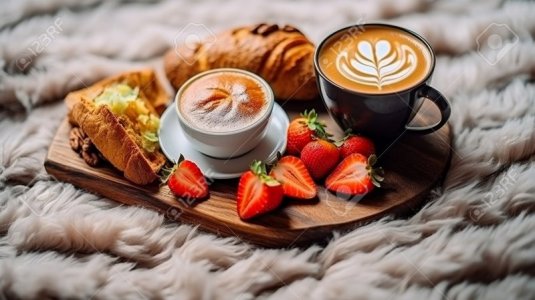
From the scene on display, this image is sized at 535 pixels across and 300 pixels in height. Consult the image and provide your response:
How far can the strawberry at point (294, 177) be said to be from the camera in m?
1.10

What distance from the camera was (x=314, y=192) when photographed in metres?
1.10

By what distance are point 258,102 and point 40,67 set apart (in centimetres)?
65

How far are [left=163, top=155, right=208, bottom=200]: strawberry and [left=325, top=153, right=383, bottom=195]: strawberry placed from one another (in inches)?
9.7

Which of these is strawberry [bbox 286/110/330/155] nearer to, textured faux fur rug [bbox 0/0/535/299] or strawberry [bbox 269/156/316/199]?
strawberry [bbox 269/156/316/199]

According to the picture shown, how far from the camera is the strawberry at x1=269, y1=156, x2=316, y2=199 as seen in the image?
43.3 inches

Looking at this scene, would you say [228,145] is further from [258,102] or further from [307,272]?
[307,272]

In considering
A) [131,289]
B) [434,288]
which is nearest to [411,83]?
[434,288]
